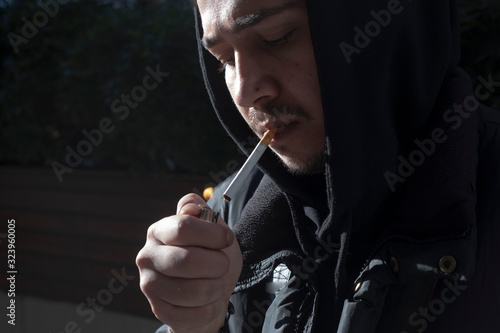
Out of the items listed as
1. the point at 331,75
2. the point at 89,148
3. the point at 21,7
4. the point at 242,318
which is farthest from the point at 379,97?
the point at 21,7

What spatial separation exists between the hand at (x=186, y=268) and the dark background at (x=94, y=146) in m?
2.50

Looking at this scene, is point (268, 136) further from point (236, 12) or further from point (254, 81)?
point (236, 12)

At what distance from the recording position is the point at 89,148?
4648 mm

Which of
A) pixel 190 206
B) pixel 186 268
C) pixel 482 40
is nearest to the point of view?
pixel 186 268

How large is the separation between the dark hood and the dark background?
2290mm

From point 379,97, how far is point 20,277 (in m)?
4.46
